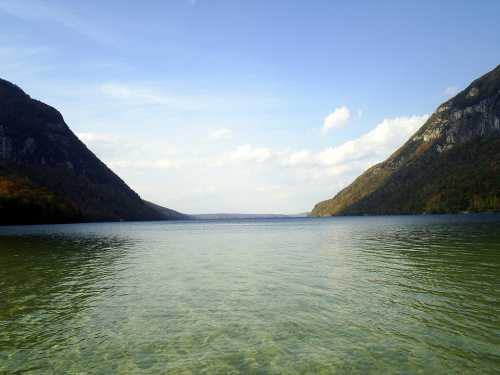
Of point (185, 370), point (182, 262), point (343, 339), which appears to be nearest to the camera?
point (185, 370)

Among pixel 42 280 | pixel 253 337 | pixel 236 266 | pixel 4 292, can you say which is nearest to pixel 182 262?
pixel 236 266

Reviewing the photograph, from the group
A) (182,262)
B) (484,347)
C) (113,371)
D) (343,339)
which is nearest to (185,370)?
(113,371)

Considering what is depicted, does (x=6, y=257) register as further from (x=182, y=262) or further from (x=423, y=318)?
(x=423, y=318)

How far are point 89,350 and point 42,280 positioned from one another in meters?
23.9

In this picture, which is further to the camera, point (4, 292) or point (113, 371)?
point (4, 292)

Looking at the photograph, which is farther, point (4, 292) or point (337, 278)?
point (337, 278)

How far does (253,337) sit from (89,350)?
26.6ft

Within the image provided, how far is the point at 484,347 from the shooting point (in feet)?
56.3

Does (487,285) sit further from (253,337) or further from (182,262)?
(182,262)

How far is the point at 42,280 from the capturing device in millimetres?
37844

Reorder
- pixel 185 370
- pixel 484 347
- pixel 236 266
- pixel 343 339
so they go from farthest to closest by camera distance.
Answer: pixel 236 266 → pixel 343 339 → pixel 484 347 → pixel 185 370

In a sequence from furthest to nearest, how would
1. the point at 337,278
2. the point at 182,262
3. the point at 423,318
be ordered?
the point at 182,262 < the point at 337,278 < the point at 423,318

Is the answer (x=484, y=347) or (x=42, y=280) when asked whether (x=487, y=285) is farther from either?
(x=42, y=280)

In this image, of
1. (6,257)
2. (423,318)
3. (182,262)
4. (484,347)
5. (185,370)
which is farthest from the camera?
(6,257)
